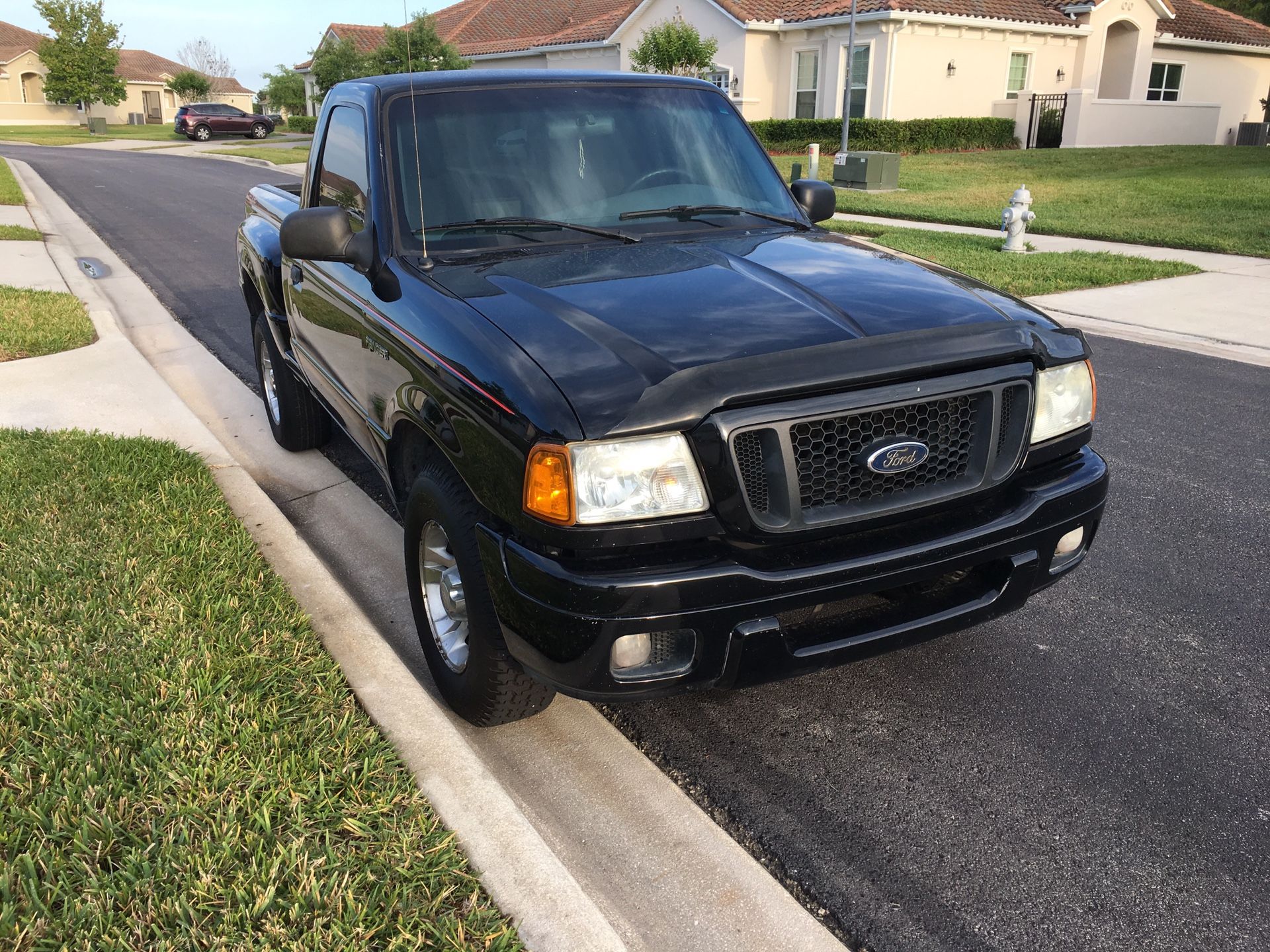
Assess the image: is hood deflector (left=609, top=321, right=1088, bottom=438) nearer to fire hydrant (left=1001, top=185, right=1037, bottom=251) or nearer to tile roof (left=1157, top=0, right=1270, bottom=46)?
fire hydrant (left=1001, top=185, right=1037, bottom=251)

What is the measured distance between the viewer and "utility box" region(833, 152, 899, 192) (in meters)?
19.4

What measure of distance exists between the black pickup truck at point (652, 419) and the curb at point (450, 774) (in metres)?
0.19

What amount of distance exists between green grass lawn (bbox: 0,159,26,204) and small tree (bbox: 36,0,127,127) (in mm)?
37716

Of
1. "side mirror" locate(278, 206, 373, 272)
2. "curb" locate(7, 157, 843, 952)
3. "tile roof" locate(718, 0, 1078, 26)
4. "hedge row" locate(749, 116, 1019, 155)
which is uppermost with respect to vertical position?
"tile roof" locate(718, 0, 1078, 26)

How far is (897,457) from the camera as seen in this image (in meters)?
2.65

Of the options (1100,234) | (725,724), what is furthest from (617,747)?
(1100,234)

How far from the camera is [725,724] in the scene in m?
3.28

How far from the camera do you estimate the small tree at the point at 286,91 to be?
175 ft

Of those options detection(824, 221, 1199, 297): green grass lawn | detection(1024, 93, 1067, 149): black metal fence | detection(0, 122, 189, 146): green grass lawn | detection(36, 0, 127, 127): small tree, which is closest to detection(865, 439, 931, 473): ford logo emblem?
detection(824, 221, 1199, 297): green grass lawn

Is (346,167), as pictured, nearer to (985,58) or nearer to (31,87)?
(985,58)

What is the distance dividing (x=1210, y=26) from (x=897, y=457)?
129 feet

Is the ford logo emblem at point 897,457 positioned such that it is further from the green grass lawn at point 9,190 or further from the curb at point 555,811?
the green grass lawn at point 9,190

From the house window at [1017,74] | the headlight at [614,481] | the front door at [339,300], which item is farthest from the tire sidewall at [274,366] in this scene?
the house window at [1017,74]

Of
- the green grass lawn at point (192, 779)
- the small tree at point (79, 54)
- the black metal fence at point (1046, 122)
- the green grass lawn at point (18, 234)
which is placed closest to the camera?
the green grass lawn at point (192, 779)
